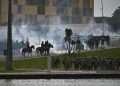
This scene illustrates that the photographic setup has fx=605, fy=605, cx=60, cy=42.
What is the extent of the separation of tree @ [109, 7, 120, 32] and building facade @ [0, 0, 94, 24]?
1.31 meters

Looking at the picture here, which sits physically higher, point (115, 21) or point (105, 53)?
point (115, 21)

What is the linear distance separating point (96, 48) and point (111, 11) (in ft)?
9.81

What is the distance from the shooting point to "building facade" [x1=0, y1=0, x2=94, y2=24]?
36.3 m

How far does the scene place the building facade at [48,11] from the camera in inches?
1430

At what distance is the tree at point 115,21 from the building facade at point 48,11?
1307 mm

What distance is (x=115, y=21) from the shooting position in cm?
3700

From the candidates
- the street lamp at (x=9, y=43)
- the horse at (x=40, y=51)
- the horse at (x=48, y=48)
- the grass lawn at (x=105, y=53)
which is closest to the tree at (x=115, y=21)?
the grass lawn at (x=105, y=53)

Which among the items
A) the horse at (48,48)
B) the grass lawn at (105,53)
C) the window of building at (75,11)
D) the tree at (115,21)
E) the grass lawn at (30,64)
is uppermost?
the window of building at (75,11)

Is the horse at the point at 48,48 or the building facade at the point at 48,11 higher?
the building facade at the point at 48,11

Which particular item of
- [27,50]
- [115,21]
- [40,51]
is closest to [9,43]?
[27,50]

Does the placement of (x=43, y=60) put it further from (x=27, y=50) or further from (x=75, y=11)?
(x=75, y=11)

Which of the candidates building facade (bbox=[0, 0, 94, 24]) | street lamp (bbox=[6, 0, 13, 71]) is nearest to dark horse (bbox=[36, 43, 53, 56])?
building facade (bbox=[0, 0, 94, 24])

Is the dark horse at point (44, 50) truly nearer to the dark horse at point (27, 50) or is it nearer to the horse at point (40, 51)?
the horse at point (40, 51)

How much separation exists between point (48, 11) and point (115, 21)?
4193 millimetres
